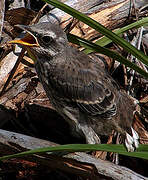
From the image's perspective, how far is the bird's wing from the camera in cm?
359

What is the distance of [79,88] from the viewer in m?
3.60

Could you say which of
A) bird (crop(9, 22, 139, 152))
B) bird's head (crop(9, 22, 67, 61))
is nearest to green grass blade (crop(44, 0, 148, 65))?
bird's head (crop(9, 22, 67, 61))

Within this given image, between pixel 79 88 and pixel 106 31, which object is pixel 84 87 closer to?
pixel 79 88

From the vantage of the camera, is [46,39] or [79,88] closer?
[46,39]

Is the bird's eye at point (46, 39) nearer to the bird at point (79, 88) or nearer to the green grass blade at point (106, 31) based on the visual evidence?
the bird at point (79, 88)

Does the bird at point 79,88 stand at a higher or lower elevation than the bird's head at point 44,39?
lower

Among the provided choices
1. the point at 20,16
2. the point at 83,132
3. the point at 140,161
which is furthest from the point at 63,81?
the point at 20,16

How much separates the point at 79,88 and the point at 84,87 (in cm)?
4

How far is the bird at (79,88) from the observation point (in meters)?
3.55

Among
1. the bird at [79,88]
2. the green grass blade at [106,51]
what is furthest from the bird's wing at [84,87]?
the green grass blade at [106,51]

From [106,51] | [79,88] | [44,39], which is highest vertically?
[44,39]

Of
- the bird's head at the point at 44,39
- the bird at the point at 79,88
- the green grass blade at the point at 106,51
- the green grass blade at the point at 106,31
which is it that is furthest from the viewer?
the bird at the point at 79,88

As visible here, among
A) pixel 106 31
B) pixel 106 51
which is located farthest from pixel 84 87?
pixel 106 31

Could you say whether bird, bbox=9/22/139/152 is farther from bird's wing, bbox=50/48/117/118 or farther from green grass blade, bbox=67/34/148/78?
green grass blade, bbox=67/34/148/78
